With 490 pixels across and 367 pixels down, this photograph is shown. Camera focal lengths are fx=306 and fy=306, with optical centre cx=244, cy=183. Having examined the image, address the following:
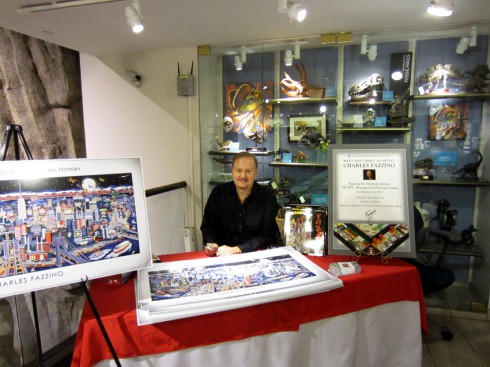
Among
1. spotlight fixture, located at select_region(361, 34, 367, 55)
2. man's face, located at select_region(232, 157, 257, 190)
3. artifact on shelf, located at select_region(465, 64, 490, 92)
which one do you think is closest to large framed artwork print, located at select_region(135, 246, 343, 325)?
man's face, located at select_region(232, 157, 257, 190)

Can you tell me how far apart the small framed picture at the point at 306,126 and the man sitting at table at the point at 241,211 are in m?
1.35

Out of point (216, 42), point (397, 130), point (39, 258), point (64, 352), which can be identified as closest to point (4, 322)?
point (64, 352)

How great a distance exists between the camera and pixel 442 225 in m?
2.99

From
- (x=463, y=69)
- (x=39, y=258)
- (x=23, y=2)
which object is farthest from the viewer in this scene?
(x=463, y=69)

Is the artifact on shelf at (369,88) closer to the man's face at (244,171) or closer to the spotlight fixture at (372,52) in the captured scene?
the spotlight fixture at (372,52)

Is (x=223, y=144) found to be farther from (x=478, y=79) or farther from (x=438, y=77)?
(x=478, y=79)

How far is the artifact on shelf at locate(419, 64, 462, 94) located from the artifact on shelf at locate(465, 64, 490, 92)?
0.11 metres

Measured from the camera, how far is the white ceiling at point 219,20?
83.9 inches

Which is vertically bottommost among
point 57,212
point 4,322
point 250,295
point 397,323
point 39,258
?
point 4,322

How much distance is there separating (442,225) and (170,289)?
9.38 feet

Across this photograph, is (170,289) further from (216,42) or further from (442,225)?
(442,225)

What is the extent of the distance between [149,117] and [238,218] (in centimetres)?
190

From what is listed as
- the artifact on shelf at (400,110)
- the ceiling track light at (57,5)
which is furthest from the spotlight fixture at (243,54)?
the artifact on shelf at (400,110)

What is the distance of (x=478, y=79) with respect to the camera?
2.73m
